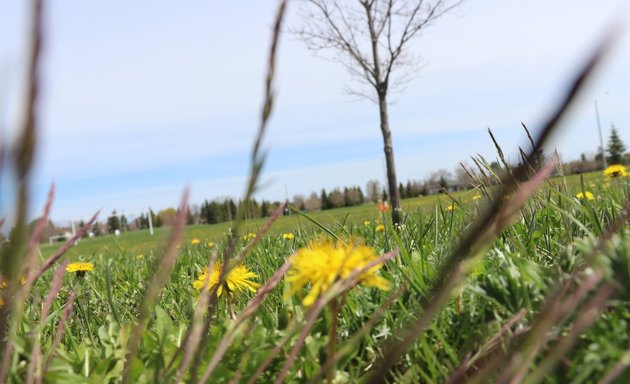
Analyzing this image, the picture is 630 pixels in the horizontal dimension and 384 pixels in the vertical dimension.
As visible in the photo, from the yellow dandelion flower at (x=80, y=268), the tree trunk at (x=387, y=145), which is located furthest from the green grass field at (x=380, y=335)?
the tree trunk at (x=387, y=145)

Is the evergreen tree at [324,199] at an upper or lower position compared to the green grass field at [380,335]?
upper

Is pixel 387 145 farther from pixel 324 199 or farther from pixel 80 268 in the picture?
pixel 324 199

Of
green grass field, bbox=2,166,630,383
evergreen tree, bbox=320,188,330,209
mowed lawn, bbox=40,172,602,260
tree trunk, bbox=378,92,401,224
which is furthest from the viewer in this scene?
evergreen tree, bbox=320,188,330,209

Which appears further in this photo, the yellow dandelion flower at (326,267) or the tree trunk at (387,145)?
the tree trunk at (387,145)

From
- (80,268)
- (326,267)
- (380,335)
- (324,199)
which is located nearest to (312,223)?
(80,268)

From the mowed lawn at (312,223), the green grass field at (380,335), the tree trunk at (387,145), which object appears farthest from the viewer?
the tree trunk at (387,145)

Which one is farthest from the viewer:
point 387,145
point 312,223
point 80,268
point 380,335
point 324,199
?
point 324,199

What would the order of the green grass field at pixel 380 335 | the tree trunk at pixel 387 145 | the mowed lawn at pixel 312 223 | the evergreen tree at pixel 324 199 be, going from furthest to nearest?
the evergreen tree at pixel 324 199, the tree trunk at pixel 387 145, the mowed lawn at pixel 312 223, the green grass field at pixel 380 335

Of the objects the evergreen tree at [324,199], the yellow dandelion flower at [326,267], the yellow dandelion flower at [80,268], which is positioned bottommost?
the yellow dandelion flower at [80,268]

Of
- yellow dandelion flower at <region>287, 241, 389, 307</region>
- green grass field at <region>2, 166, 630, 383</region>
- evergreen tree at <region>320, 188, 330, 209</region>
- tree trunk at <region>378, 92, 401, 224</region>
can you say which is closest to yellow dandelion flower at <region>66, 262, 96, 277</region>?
green grass field at <region>2, 166, 630, 383</region>

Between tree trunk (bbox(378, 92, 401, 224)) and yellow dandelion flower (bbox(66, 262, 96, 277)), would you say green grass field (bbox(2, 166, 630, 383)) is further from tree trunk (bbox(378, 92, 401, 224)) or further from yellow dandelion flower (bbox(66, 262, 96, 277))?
tree trunk (bbox(378, 92, 401, 224))

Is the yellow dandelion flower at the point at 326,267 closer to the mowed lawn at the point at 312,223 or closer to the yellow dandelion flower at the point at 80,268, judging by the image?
the mowed lawn at the point at 312,223

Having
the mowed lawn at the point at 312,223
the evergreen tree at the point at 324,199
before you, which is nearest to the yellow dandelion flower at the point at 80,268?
the mowed lawn at the point at 312,223

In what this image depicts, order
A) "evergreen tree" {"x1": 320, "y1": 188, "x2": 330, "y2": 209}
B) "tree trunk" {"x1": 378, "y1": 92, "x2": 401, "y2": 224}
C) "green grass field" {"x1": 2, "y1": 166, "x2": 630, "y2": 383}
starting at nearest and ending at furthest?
"green grass field" {"x1": 2, "y1": 166, "x2": 630, "y2": 383} < "tree trunk" {"x1": 378, "y1": 92, "x2": 401, "y2": 224} < "evergreen tree" {"x1": 320, "y1": 188, "x2": 330, "y2": 209}
